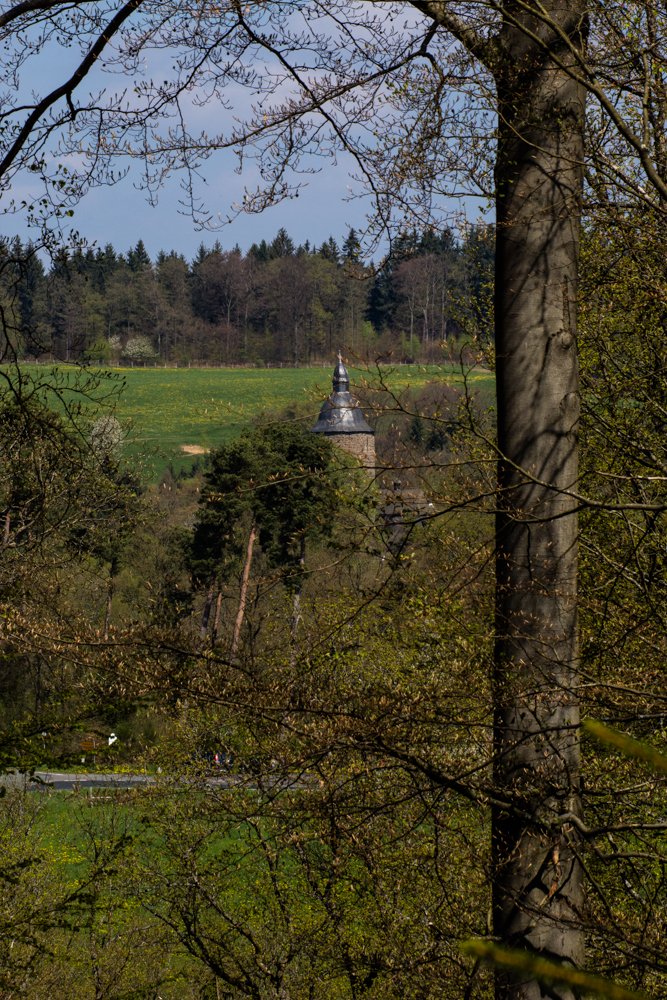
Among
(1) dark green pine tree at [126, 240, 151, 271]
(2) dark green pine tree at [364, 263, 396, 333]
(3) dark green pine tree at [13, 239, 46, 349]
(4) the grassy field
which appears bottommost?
(4) the grassy field

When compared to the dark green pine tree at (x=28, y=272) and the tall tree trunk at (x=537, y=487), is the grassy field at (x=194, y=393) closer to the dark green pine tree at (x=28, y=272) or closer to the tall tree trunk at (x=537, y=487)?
the dark green pine tree at (x=28, y=272)

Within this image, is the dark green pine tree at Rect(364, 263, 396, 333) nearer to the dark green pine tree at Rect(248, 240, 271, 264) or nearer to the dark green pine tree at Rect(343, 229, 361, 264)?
the dark green pine tree at Rect(248, 240, 271, 264)

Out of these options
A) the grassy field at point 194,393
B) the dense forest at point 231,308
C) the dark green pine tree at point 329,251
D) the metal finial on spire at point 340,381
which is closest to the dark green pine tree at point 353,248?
the metal finial on spire at point 340,381

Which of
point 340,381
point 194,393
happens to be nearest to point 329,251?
point 194,393

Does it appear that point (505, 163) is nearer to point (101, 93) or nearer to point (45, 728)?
point (101, 93)

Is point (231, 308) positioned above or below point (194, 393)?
above

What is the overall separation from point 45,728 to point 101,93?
4.60 m

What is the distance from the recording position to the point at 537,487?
13.6 ft

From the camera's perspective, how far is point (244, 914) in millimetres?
8758

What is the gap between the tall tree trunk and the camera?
379 centimetres

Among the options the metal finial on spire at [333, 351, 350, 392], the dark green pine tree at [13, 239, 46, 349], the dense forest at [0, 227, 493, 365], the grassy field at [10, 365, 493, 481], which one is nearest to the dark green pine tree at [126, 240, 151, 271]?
→ the dense forest at [0, 227, 493, 365]

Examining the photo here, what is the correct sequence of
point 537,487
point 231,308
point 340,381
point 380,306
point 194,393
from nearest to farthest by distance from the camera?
point 537,487 < point 340,381 < point 194,393 < point 380,306 < point 231,308

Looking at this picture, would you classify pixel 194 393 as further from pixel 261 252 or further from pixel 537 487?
pixel 537 487

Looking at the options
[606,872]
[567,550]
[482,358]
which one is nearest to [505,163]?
[482,358]
